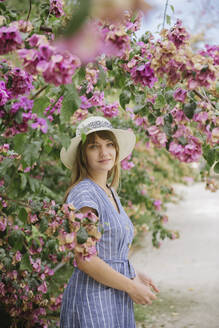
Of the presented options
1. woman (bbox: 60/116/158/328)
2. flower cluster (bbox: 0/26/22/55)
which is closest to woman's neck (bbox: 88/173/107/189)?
woman (bbox: 60/116/158/328)

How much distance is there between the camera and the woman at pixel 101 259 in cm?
170

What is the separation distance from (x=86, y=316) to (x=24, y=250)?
0.43 m

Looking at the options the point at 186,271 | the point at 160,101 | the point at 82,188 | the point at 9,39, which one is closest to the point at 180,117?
the point at 160,101

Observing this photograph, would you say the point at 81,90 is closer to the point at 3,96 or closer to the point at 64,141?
the point at 3,96

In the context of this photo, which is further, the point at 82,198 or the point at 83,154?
the point at 83,154

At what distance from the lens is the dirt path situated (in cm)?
358

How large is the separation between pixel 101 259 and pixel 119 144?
81cm

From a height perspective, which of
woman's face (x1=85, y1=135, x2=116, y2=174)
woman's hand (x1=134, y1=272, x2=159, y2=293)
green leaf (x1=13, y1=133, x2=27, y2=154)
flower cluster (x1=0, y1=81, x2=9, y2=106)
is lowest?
woman's hand (x1=134, y1=272, x2=159, y2=293)

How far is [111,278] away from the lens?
1.67m

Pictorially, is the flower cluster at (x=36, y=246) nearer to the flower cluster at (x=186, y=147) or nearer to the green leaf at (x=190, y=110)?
the flower cluster at (x=186, y=147)

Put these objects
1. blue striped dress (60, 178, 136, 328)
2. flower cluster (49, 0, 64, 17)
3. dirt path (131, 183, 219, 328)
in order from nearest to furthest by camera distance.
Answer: flower cluster (49, 0, 64, 17) < blue striped dress (60, 178, 136, 328) < dirt path (131, 183, 219, 328)

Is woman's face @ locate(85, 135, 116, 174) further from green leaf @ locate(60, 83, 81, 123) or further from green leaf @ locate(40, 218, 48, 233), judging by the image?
green leaf @ locate(60, 83, 81, 123)

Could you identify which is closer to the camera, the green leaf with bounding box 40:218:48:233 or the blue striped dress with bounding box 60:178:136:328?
the green leaf with bounding box 40:218:48:233

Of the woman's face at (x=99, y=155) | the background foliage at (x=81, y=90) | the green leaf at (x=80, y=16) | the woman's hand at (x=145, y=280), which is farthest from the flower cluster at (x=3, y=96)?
the woman's hand at (x=145, y=280)
